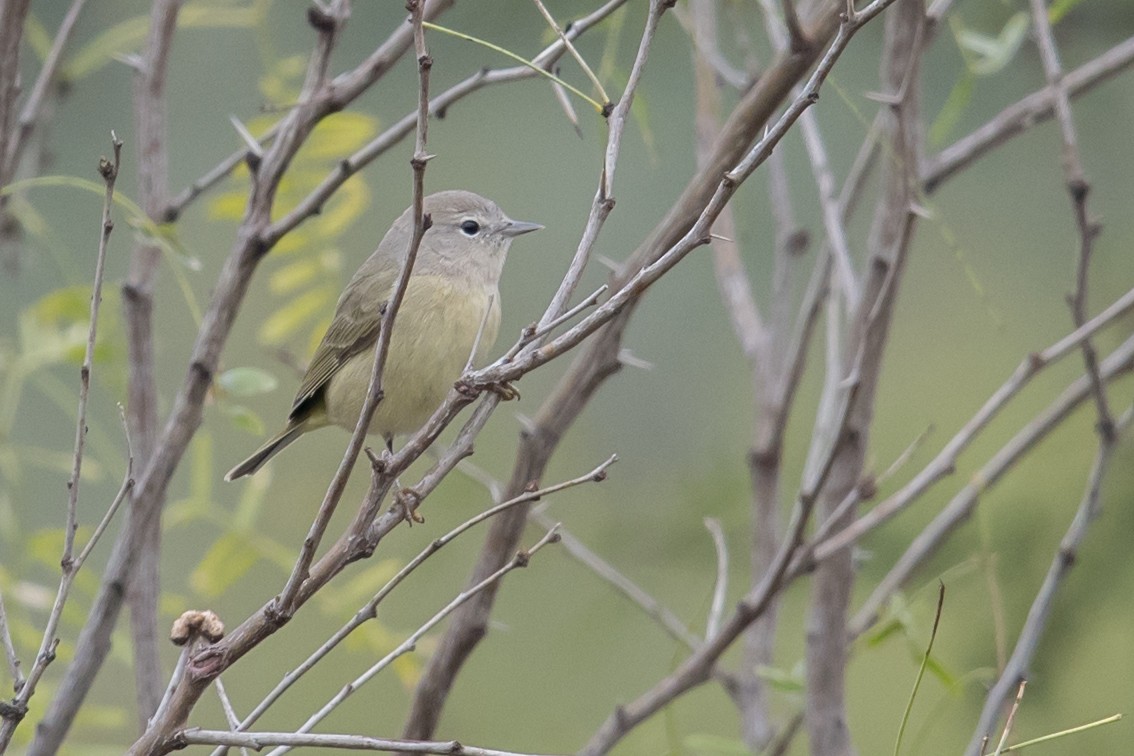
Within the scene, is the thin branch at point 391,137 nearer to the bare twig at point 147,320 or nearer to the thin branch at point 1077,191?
the bare twig at point 147,320

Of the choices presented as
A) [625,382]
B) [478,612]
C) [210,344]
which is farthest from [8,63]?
[625,382]

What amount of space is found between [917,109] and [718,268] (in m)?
0.90

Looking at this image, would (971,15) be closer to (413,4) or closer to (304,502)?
(304,502)

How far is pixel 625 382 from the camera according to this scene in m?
6.30

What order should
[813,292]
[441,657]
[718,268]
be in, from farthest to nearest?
[718,268], [813,292], [441,657]

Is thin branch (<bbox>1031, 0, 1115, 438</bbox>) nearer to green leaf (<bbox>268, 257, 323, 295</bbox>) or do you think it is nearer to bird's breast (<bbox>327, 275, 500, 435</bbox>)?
bird's breast (<bbox>327, 275, 500, 435</bbox>)

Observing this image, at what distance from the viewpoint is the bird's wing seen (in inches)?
147

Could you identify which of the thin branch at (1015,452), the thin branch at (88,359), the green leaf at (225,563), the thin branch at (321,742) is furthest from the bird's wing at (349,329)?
the thin branch at (321,742)

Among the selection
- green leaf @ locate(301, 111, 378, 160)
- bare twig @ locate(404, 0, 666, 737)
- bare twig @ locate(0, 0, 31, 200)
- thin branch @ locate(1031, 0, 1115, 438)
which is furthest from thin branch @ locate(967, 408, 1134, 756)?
bare twig @ locate(0, 0, 31, 200)

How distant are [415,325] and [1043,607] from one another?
5.34 ft

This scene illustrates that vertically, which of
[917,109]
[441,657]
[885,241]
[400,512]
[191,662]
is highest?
[917,109]

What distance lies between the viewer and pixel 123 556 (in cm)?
252

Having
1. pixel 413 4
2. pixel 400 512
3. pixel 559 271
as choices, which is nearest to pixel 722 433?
pixel 559 271

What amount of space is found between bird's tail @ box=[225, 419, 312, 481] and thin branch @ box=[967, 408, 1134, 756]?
209cm
